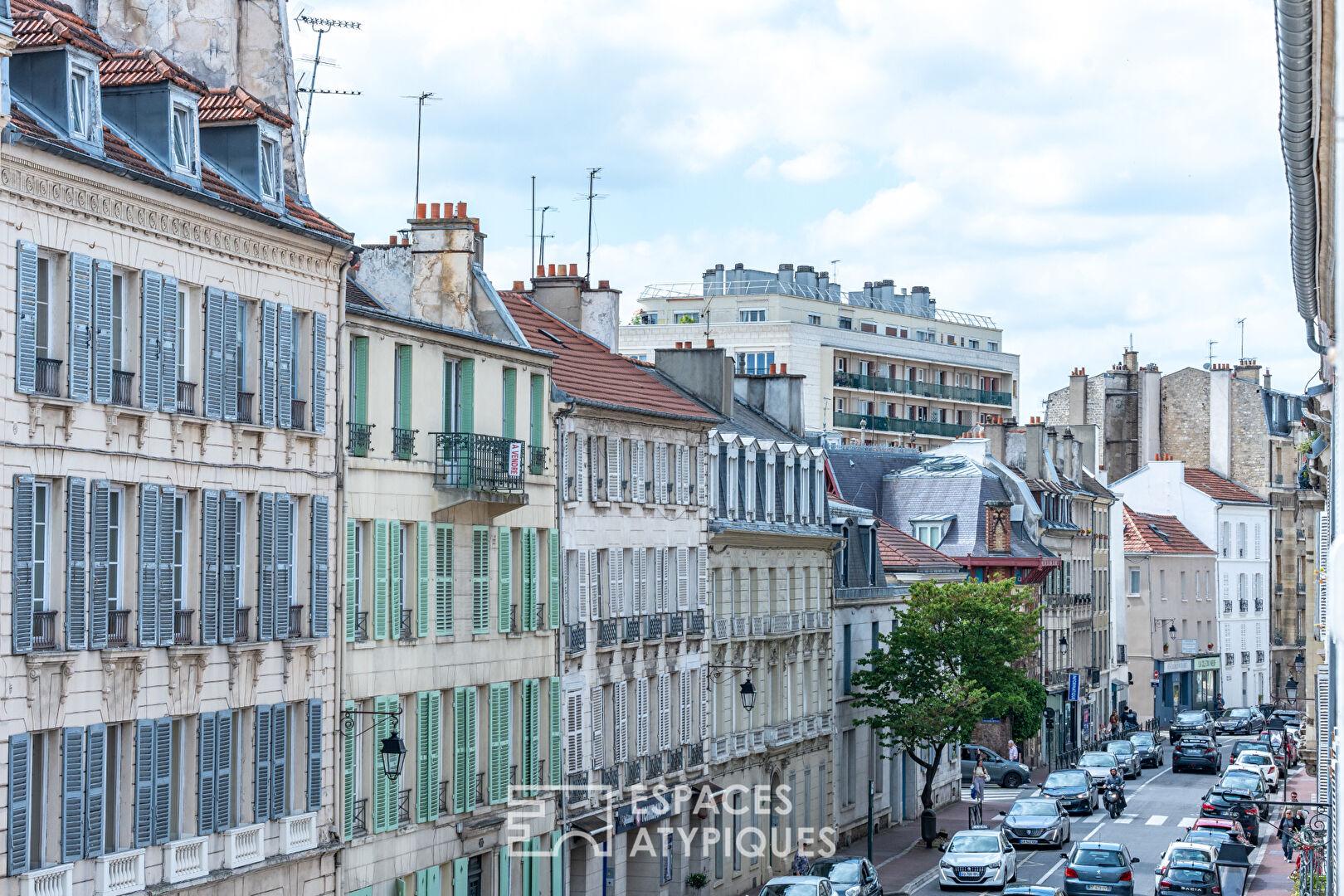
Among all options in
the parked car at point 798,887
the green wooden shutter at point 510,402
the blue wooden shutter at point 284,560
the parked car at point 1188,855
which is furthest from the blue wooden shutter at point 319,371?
the parked car at point 1188,855

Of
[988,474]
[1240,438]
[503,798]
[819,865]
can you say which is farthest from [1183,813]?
[1240,438]

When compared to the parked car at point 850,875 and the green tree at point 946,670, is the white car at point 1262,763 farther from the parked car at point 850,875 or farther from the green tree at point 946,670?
the parked car at point 850,875

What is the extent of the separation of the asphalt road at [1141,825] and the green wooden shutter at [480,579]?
16094 mm

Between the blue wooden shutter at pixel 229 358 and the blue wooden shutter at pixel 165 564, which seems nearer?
the blue wooden shutter at pixel 165 564

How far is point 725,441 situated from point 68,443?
28197 millimetres

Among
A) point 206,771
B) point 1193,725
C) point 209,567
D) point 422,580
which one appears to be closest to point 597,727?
point 422,580

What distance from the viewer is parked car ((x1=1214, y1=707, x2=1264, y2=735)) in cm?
10056

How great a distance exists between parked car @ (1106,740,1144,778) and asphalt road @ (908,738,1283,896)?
1.37 feet

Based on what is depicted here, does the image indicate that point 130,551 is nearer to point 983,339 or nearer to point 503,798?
point 503,798

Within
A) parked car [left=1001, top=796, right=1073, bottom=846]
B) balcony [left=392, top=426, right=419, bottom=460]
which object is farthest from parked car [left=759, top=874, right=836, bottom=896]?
parked car [left=1001, top=796, right=1073, bottom=846]

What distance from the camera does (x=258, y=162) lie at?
31984 millimetres

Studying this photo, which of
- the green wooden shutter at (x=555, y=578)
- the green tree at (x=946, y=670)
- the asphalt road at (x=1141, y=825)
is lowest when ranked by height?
the asphalt road at (x=1141, y=825)

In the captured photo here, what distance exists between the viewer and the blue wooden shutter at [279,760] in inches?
→ 1241

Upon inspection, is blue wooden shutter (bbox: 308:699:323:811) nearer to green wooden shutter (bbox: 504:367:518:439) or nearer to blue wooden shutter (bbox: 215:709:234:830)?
blue wooden shutter (bbox: 215:709:234:830)
